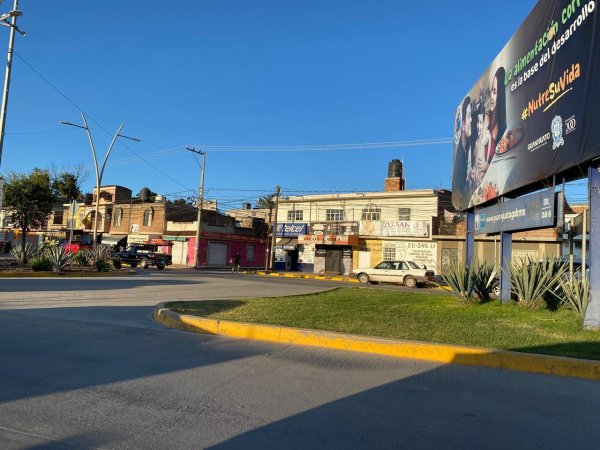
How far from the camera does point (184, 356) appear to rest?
21.8ft

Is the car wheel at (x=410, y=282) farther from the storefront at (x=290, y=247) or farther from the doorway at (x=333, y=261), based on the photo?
the storefront at (x=290, y=247)

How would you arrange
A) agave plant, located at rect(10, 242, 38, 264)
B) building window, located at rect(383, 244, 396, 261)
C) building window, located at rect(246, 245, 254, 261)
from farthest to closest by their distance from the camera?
building window, located at rect(246, 245, 254, 261)
building window, located at rect(383, 244, 396, 261)
agave plant, located at rect(10, 242, 38, 264)

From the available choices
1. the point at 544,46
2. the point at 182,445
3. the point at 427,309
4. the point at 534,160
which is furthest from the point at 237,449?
the point at 544,46

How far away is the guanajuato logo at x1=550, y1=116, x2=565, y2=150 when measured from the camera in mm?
9383

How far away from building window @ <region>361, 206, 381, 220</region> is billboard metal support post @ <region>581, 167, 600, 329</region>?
32425 mm

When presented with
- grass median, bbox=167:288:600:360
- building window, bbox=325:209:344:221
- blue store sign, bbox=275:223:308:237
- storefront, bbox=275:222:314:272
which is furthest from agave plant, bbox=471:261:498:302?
storefront, bbox=275:222:314:272

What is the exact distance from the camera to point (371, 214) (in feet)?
135

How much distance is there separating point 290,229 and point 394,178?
1086 centimetres

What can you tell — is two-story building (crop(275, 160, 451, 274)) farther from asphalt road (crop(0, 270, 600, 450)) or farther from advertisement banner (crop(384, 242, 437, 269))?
asphalt road (crop(0, 270, 600, 450))

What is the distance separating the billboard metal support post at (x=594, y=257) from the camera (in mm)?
8031

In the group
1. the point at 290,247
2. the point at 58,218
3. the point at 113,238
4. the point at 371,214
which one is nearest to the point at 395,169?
the point at 371,214

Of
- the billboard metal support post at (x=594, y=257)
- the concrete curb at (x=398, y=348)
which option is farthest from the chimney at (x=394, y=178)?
the concrete curb at (x=398, y=348)

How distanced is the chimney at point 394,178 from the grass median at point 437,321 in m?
30.6

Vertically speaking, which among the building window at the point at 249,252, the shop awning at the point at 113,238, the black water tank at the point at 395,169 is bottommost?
the building window at the point at 249,252
